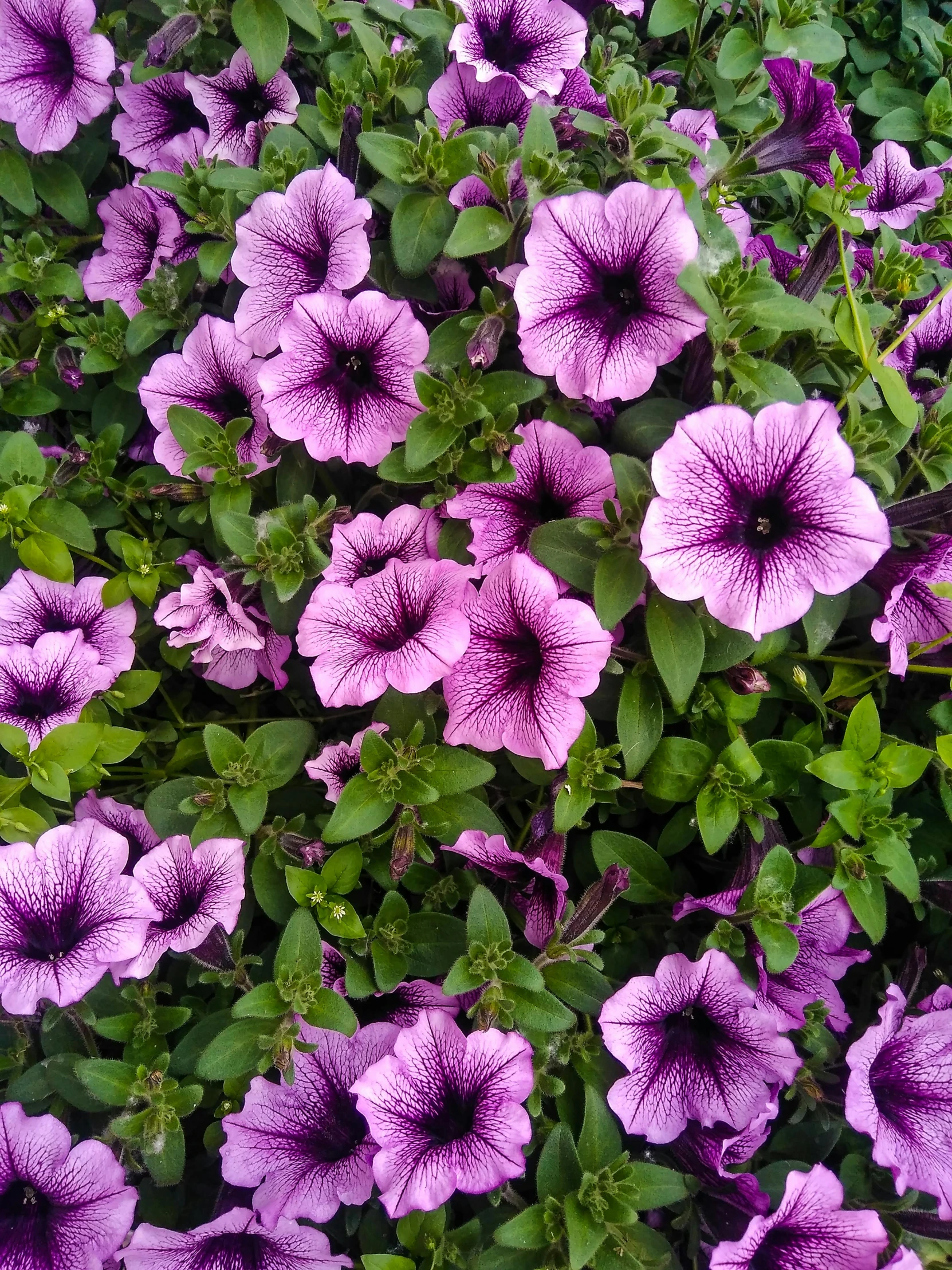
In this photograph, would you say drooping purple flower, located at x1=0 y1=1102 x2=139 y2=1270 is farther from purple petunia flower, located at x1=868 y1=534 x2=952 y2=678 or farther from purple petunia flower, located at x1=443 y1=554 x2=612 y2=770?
purple petunia flower, located at x1=868 y1=534 x2=952 y2=678

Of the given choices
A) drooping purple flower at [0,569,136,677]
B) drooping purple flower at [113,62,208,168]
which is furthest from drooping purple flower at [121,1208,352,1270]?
drooping purple flower at [113,62,208,168]

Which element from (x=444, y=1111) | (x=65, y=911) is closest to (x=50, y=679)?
(x=65, y=911)

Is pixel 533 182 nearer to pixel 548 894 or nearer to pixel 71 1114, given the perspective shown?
pixel 548 894

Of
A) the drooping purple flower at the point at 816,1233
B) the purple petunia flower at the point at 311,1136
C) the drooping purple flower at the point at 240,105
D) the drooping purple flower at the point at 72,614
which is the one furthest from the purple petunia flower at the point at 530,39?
the drooping purple flower at the point at 816,1233

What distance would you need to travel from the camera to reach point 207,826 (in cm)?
138

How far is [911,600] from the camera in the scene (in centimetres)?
143

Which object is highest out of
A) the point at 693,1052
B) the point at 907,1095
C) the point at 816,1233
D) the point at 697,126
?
the point at 697,126

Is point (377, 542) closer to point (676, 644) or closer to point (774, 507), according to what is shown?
point (676, 644)

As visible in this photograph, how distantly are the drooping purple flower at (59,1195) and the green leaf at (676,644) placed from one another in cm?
108

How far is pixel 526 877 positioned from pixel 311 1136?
20.0 inches

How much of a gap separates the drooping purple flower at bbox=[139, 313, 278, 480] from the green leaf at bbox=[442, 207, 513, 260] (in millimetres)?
401

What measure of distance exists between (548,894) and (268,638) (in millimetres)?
640

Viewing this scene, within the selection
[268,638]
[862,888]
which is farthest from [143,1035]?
[862,888]

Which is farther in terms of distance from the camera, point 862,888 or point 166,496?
point 166,496
